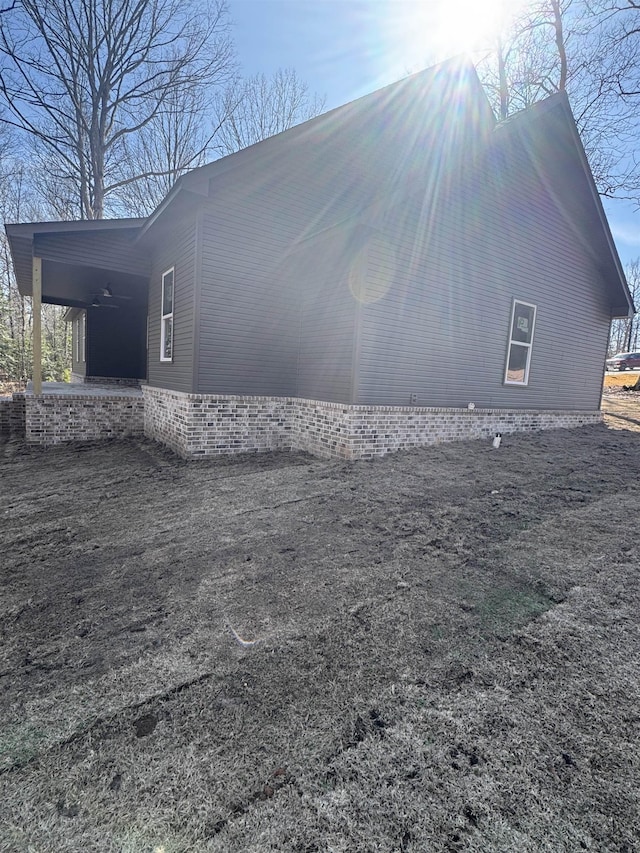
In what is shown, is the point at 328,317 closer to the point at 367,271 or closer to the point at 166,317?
the point at 367,271

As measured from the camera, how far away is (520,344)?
874cm

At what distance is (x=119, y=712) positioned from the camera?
192 centimetres

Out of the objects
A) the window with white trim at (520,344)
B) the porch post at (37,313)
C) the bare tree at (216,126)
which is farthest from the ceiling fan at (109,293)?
the window with white trim at (520,344)

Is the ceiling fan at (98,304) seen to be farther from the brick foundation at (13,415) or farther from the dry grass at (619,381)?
the dry grass at (619,381)

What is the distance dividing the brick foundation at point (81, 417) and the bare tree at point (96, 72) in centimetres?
1095

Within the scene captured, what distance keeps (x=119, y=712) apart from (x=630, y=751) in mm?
2171

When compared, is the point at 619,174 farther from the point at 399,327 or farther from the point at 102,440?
the point at 102,440

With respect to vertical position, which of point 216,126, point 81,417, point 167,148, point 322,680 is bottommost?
point 322,680

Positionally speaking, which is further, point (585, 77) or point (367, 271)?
point (585, 77)

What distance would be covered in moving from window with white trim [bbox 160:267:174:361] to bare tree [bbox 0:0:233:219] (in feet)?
34.8

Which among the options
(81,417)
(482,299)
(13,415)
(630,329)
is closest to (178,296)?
(81,417)

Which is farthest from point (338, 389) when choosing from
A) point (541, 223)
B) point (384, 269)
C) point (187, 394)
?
point (541, 223)

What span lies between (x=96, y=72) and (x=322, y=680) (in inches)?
792

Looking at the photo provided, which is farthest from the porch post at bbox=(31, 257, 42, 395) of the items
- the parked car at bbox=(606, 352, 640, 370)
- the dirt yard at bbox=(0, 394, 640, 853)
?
the parked car at bbox=(606, 352, 640, 370)
